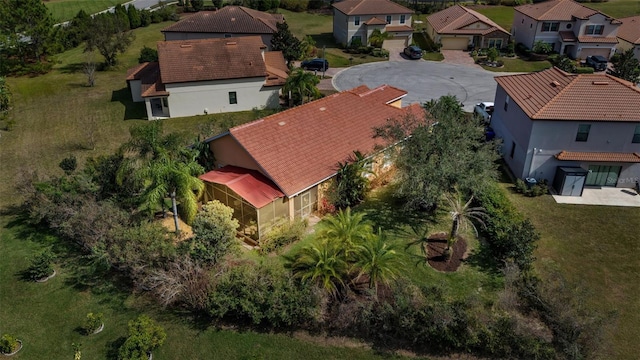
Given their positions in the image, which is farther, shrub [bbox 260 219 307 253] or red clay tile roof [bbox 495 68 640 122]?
red clay tile roof [bbox 495 68 640 122]

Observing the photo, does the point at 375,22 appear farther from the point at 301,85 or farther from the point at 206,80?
the point at 206,80

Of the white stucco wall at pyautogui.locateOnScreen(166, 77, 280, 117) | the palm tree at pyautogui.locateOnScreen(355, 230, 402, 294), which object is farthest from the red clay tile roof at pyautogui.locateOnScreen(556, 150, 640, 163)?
the white stucco wall at pyautogui.locateOnScreen(166, 77, 280, 117)

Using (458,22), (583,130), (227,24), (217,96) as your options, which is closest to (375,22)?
(458,22)

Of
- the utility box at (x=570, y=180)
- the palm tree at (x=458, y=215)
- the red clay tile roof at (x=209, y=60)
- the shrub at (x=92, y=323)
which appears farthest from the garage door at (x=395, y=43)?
the shrub at (x=92, y=323)

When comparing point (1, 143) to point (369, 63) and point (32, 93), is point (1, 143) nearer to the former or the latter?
point (32, 93)

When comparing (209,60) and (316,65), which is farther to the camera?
(316,65)

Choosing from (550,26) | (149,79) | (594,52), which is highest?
(550,26)

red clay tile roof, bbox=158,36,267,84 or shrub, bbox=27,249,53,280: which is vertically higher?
red clay tile roof, bbox=158,36,267,84

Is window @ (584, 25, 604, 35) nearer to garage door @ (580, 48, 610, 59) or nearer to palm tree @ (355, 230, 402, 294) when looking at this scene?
garage door @ (580, 48, 610, 59)
